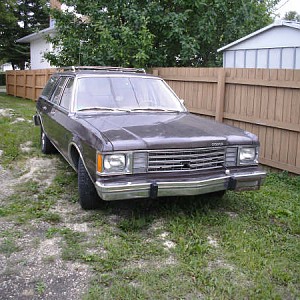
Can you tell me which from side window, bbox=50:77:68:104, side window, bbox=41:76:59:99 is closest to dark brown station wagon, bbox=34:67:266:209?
side window, bbox=50:77:68:104

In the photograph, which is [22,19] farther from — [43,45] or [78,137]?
[78,137]

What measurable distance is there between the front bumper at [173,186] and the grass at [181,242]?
408mm

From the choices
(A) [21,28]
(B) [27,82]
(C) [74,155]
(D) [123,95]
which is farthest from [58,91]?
(A) [21,28]

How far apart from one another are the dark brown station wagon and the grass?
40 cm

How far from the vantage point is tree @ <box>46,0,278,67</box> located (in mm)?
10484

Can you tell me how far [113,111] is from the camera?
17.3 ft

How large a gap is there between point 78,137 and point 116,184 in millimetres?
1044

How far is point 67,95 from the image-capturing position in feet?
19.0

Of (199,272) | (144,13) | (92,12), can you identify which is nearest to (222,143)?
(199,272)

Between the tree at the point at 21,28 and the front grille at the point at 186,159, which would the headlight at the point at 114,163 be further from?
the tree at the point at 21,28

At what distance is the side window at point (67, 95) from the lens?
5625 mm

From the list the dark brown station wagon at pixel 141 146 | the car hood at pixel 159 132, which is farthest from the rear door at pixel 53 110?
the car hood at pixel 159 132

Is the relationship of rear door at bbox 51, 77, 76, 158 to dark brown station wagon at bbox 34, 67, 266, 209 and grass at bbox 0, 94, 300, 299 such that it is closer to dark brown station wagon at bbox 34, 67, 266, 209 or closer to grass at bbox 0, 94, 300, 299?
dark brown station wagon at bbox 34, 67, 266, 209

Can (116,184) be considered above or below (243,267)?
above
